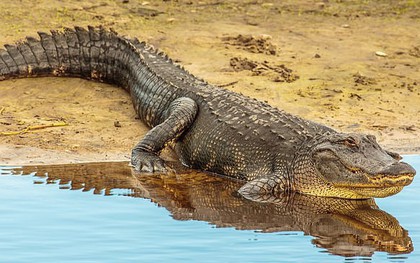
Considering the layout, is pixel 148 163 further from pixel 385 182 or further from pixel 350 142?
pixel 385 182

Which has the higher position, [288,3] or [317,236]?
[288,3]

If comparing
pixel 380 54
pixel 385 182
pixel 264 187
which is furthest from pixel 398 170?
pixel 380 54

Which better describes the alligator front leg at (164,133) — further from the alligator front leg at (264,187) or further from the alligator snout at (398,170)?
the alligator snout at (398,170)

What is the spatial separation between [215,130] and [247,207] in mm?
1288

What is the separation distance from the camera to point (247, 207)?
664 cm

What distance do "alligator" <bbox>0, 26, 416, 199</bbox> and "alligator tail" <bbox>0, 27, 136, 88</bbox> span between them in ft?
0.03

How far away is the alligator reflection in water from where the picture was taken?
589 centimetres

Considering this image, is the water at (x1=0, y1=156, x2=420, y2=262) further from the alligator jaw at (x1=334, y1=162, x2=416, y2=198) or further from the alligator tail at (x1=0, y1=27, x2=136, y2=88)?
the alligator tail at (x1=0, y1=27, x2=136, y2=88)

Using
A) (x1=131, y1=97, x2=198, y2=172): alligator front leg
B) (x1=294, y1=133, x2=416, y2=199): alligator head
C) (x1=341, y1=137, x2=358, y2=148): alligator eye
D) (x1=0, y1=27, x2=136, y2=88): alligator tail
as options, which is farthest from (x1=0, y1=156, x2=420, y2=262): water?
(x1=0, y1=27, x2=136, y2=88): alligator tail

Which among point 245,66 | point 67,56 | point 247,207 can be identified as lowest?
point 247,207

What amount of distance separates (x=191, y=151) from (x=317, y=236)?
2.24 metres

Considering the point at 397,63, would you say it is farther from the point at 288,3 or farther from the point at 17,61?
the point at 17,61

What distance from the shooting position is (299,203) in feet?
22.5

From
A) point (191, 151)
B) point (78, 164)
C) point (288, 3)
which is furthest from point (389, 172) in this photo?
point (288, 3)
